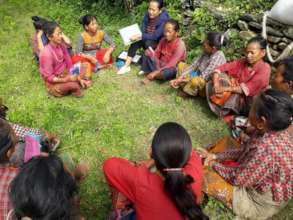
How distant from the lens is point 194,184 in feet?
8.60

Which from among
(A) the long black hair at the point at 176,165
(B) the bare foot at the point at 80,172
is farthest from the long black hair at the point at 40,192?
(B) the bare foot at the point at 80,172

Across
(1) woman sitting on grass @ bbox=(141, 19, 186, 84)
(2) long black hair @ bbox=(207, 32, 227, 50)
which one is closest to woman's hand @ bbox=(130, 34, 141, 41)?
(1) woman sitting on grass @ bbox=(141, 19, 186, 84)

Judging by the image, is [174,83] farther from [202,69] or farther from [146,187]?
[146,187]

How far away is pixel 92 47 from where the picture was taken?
575cm

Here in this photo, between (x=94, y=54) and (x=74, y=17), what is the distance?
1985mm

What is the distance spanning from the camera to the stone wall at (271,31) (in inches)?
200

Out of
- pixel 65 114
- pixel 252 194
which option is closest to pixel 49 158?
pixel 252 194

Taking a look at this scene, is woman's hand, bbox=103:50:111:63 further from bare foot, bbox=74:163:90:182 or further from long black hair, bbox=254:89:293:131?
long black hair, bbox=254:89:293:131

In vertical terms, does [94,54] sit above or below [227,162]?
above

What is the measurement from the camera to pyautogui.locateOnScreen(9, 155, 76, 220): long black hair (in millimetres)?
1996

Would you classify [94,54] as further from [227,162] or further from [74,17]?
[227,162]

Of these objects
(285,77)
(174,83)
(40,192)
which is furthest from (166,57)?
(40,192)

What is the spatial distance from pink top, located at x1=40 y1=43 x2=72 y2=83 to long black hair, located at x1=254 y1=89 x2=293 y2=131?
3.19 meters

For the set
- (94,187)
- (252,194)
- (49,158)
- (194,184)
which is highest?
(49,158)
